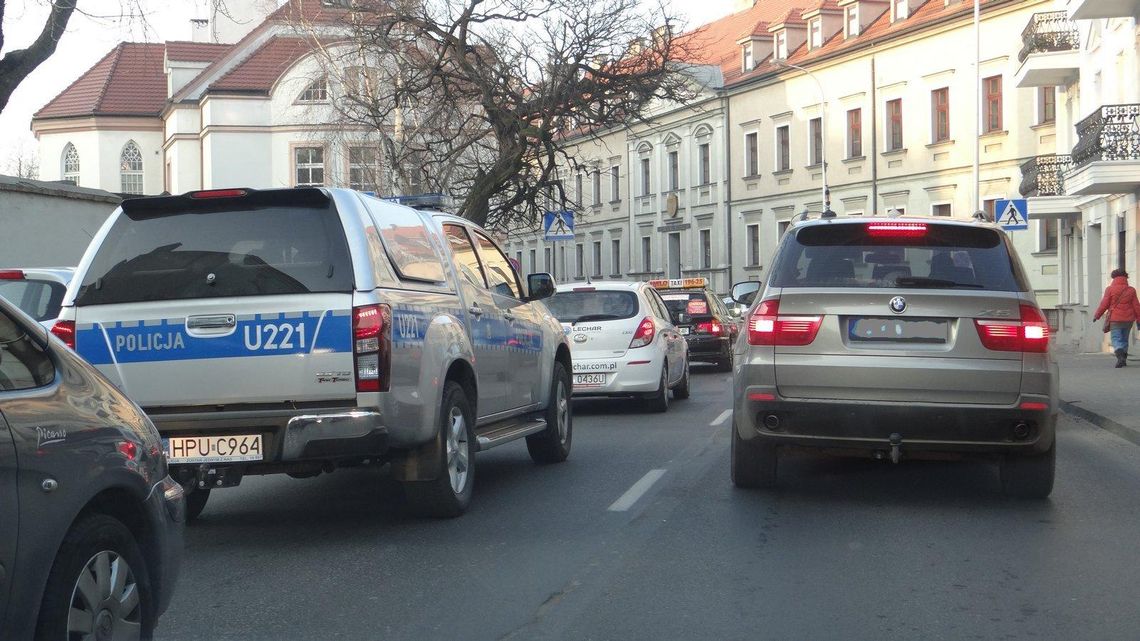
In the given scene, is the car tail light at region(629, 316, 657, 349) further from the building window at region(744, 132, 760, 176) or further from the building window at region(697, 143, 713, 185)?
the building window at region(697, 143, 713, 185)

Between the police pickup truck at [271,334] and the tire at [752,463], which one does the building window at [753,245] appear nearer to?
the tire at [752,463]

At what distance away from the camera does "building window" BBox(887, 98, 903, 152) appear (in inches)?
1902

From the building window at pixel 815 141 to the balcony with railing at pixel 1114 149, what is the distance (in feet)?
74.7

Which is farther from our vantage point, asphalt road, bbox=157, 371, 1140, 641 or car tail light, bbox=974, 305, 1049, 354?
car tail light, bbox=974, 305, 1049, 354

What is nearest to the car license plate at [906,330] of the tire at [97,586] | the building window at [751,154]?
the tire at [97,586]

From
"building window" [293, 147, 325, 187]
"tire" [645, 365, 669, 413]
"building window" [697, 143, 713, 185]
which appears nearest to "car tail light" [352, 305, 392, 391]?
"tire" [645, 365, 669, 413]

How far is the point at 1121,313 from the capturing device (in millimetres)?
24578

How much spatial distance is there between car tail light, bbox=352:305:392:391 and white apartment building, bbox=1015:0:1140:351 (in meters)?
25.2

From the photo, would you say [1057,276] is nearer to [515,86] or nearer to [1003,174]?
[1003,174]

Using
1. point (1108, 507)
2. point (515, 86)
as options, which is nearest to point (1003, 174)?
point (515, 86)

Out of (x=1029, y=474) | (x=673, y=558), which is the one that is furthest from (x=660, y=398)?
(x=673, y=558)

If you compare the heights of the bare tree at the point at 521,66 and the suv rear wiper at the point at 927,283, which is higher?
the bare tree at the point at 521,66

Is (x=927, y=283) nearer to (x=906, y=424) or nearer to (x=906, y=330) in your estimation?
(x=906, y=330)

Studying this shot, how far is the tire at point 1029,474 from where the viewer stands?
8367 mm
